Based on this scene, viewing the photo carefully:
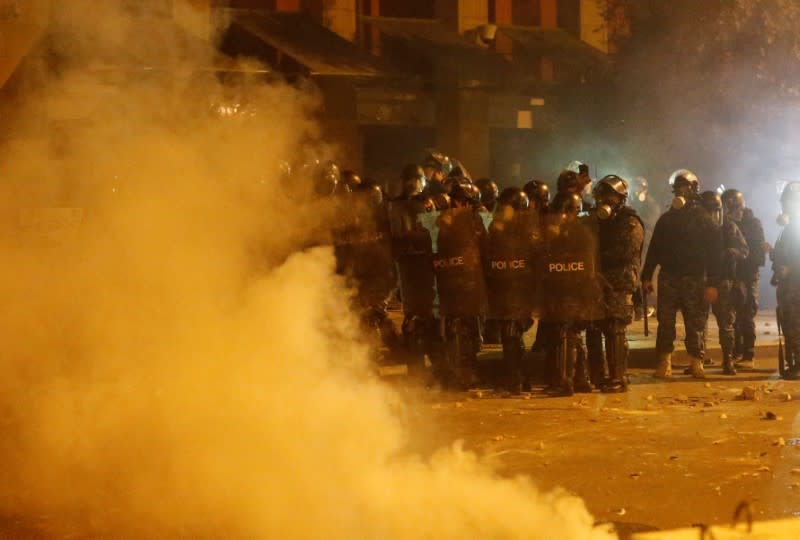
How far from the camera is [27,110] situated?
7402mm

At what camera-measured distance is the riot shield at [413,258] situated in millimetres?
10258

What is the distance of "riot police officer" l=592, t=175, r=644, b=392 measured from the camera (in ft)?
32.9

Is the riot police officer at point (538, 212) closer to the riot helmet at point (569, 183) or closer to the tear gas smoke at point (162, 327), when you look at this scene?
the riot helmet at point (569, 183)

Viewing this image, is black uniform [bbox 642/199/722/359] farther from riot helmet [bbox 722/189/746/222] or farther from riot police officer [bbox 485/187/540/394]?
riot police officer [bbox 485/187/540/394]

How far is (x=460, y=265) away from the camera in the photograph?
32.9ft

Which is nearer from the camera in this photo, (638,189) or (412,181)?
(412,181)

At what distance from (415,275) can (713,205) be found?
129 inches

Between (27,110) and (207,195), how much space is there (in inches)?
56.0

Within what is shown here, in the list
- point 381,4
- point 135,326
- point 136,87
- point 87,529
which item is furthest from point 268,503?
point 381,4

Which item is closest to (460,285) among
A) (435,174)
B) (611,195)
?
(611,195)

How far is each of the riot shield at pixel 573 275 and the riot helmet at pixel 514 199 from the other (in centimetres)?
47

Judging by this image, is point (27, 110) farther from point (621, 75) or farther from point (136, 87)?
point (621, 75)

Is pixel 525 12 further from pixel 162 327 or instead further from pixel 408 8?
pixel 162 327

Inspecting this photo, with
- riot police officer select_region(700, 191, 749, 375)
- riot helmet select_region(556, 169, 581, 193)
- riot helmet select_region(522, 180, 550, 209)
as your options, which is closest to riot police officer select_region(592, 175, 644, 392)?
riot helmet select_region(556, 169, 581, 193)
